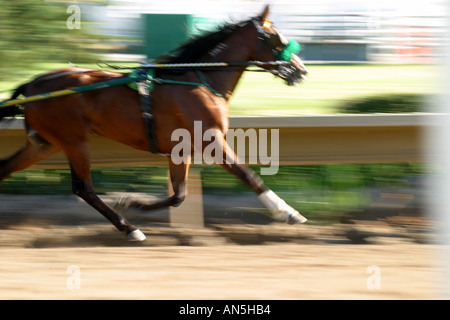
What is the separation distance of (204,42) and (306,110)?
1464 mm

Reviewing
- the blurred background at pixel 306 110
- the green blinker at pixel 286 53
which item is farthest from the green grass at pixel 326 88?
the green blinker at pixel 286 53

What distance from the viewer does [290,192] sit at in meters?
6.21

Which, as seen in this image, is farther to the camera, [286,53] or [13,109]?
[13,109]

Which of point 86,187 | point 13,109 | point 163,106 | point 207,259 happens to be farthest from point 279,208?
point 13,109

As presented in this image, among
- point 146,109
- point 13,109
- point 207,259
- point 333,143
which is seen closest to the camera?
point 207,259

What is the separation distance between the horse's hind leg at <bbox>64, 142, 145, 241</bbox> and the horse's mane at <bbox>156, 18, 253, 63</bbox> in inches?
40.7

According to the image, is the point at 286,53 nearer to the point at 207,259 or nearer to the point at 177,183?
the point at 177,183

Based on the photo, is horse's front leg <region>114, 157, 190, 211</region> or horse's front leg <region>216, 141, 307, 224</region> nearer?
horse's front leg <region>216, 141, 307, 224</region>

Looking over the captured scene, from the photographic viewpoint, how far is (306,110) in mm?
6383

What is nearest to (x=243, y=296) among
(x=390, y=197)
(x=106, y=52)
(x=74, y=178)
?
(x=74, y=178)

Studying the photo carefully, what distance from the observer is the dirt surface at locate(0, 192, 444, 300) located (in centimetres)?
405

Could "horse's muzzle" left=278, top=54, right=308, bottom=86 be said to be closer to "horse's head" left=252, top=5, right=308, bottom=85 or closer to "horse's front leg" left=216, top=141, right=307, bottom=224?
"horse's head" left=252, top=5, right=308, bottom=85

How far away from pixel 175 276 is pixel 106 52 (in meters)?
2.83

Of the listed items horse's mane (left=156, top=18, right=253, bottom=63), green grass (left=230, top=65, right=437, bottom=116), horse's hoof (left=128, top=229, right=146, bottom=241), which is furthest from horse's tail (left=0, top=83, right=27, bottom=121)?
green grass (left=230, top=65, right=437, bottom=116)
